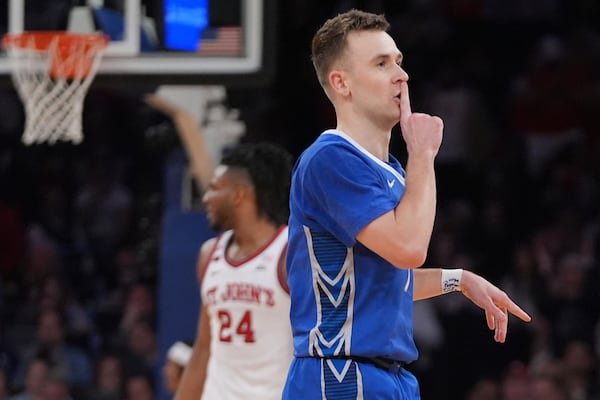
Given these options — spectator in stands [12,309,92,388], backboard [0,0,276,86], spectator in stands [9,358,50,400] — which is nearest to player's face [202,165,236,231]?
backboard [0,0,276,86]

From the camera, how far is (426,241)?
3678 mm

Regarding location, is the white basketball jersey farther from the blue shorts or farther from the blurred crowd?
the blurred crowd

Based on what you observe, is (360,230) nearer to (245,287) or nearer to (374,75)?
(374,75)

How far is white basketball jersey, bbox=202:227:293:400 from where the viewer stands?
5.80 m

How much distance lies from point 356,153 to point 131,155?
9.52 m

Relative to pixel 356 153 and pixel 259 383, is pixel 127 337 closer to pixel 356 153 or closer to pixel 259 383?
pixel 259 383

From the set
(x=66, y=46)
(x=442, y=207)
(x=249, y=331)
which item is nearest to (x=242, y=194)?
(x=249, y=331)

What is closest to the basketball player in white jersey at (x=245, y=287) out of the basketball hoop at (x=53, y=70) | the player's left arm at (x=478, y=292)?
the basketball hoop at (x=53, y=70)

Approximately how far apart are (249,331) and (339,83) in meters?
2.13

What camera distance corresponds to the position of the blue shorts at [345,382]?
12.4ft

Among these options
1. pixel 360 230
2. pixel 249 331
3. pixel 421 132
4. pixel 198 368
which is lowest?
pixel 198 368

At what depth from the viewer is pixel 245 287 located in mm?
5891

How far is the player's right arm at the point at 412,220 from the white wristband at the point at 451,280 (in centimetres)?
Answer: 48

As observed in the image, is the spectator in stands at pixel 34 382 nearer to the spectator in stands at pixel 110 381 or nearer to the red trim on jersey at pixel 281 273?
the spectator in stands at pixel 110 381
